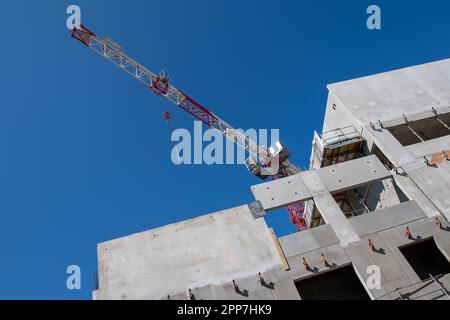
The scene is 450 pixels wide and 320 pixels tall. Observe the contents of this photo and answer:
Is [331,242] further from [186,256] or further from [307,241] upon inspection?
[186,256]

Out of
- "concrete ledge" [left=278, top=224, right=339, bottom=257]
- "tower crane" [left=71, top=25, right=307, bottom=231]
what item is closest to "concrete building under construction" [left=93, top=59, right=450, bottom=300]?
"concrete ledge" [left=278, top=224, right=339, bottom=257]

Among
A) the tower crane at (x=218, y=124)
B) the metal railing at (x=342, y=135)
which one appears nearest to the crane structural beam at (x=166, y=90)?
the tower crane at (x=218, y=124)

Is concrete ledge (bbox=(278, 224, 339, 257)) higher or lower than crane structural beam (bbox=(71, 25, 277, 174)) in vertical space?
lower

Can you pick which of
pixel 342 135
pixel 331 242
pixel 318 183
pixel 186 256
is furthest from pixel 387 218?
pixel 186 256

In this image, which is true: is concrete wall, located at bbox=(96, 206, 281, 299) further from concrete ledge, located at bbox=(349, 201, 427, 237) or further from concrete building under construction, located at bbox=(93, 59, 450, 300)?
concrete ledge, located at bbox=(349, 201, 427, 237)

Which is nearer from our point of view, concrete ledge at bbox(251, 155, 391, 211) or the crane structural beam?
concrete ledge at bbox(251, 155, 391, 211)

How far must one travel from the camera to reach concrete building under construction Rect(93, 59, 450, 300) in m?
20.8

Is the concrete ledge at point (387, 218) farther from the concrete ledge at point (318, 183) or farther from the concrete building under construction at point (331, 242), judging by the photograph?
the concrete ledge at point (318, 183)

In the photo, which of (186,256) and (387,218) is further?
(387,218)

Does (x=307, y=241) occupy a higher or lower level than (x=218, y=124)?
lower

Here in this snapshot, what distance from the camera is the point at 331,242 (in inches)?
883
